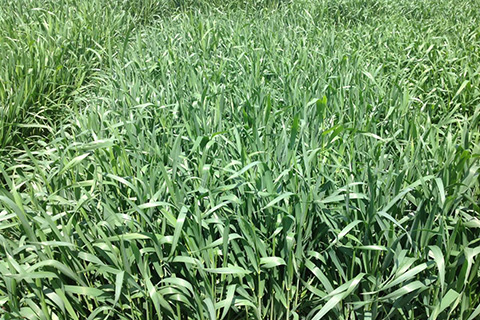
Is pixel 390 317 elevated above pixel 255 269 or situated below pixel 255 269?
below

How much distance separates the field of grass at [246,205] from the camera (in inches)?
58.1

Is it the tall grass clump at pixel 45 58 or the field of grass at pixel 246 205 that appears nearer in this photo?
the field of grass at pixel 246 205

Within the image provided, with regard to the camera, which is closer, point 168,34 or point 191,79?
point 191,79

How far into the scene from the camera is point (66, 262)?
1500mm

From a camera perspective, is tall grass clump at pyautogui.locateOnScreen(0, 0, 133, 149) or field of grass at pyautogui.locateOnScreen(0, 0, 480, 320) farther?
tall grass clump at pyautogui.locateOnScreen(0, 0, 133, 149)

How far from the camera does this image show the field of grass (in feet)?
4.84

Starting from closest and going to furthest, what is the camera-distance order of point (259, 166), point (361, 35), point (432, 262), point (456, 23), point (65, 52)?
point (432, 262) < point (259, 166) < point (65, 52) < point (361, 35) < point (456, 23)

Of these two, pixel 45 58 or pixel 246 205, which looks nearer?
pixel 246 205

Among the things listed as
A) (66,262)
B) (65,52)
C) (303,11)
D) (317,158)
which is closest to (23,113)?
(65,52)

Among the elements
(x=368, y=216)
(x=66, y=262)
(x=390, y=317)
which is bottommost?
(x=390, y=317)

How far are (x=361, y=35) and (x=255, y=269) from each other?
9.64 feet

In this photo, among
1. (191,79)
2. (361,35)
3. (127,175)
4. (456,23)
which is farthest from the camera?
(456,23)

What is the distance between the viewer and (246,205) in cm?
166

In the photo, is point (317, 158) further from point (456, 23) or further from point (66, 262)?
point (456, 23)
